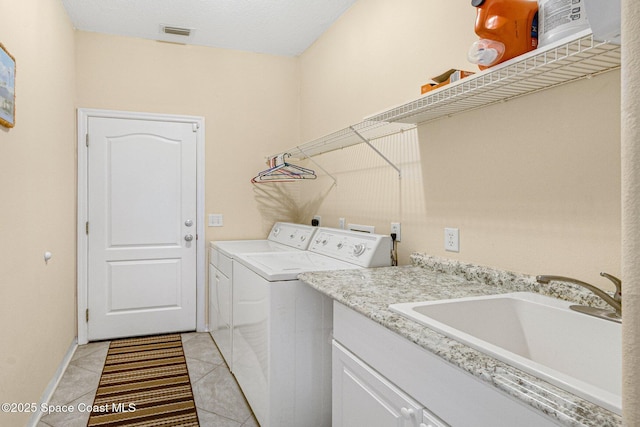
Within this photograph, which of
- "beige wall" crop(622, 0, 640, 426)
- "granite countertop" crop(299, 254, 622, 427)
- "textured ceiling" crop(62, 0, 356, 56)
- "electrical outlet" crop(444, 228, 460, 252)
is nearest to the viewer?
"beige wall" crop(622, 0, 640, 426)

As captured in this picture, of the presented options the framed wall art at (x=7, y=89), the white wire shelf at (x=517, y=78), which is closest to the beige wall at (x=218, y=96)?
the framed wall art at (x=7, y=89)

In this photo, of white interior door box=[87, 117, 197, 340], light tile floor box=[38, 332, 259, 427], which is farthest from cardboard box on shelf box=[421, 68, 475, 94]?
→ white interior door box=[87, 117, 197, 340]

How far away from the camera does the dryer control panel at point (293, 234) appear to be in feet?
9.13

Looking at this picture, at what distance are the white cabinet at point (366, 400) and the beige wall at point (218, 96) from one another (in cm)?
231

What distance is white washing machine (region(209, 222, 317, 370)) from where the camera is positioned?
8.64 ft

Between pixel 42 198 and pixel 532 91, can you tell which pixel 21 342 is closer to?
pixel 42 198

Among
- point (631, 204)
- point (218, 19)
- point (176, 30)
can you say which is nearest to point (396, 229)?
point (631, 204)

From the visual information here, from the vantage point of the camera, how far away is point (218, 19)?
296 cm

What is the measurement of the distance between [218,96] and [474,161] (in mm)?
2506

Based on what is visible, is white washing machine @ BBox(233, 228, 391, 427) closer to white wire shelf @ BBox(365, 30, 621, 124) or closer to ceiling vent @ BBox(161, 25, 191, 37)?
white wire shelf @ BBox(365, 30, 621, 124)

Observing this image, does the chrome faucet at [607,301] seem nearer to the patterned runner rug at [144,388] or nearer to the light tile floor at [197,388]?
the light tile floor at [197,388]

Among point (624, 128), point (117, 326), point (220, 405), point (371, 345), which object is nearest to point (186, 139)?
point (117, 326)

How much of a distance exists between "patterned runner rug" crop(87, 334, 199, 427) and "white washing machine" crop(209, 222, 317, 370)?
308 mm

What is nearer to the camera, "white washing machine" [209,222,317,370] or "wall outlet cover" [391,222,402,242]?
"wall outlet cover" [391,222,402,242]
